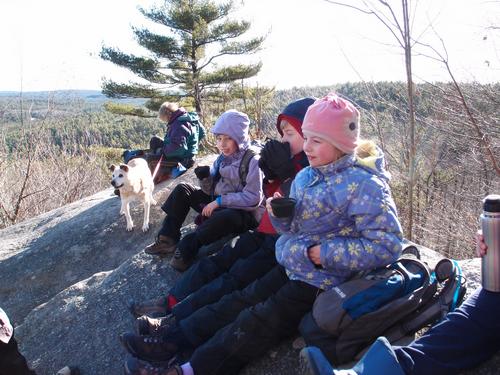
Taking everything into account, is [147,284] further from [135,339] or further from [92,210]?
[92,210]

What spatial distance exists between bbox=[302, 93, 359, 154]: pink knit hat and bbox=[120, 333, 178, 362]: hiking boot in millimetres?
1476

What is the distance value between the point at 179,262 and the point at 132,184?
1670 millimetres

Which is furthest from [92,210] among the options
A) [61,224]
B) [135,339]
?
[135,339]

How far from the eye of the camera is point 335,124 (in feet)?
8.36

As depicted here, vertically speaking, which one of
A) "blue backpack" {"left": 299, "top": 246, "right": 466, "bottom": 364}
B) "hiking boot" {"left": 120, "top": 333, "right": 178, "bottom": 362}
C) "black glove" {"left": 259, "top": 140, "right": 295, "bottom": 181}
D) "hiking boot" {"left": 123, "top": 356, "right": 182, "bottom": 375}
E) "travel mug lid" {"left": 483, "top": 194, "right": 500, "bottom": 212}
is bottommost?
"hiking boot" {"left": 123, "top": 356, "right": 182, "bottom": 375}

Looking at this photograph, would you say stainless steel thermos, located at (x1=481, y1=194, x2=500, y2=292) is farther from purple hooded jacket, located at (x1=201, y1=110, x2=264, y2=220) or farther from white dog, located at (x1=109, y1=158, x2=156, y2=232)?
white dog, located at (x1=109, y1=158, x2=156, y2=232)

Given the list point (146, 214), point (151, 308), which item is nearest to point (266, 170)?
point (151, 308)

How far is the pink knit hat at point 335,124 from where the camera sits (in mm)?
2551

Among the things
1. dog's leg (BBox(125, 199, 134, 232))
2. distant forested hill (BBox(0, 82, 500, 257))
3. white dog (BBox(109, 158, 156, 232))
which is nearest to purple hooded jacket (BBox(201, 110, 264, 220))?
white dog (BBox(109, 158, 156, 232))

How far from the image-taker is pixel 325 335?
245cm

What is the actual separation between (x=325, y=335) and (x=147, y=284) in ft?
7.06

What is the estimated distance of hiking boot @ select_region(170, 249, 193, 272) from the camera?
4031 millimetres

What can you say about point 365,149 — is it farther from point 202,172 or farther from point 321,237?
point 202,172

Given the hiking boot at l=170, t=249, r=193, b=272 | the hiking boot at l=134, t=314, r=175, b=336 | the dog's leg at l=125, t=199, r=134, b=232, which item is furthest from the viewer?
the dog's leg at l=125, t=199, r=134, b=232
